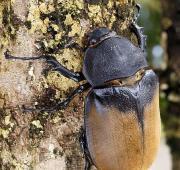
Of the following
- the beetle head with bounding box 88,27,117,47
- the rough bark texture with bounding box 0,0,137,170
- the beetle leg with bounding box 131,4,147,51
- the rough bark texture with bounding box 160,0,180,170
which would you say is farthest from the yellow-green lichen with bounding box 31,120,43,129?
the rough bark texture with bounding box 160,0,180,170

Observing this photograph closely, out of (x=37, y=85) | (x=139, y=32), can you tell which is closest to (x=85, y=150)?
(x=37, y=85)

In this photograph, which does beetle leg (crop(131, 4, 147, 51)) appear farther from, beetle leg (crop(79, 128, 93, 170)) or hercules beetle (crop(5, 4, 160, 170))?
beetle leg (crop(79, 128, 93, 170))

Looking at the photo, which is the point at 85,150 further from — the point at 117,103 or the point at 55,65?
the point at 55,65

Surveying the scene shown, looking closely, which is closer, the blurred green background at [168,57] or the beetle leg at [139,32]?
the beetle leg at [139,32]

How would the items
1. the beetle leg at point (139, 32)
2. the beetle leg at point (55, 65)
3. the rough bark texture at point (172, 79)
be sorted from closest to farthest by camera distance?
the beetle leg at point (55, 65), the beetle leg at point (139, 32), the rough bark texture at point (172, 79)

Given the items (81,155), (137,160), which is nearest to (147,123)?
(137,160)

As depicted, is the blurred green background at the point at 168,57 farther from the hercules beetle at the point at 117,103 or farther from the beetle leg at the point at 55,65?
the beetle leg at the point at 55,65

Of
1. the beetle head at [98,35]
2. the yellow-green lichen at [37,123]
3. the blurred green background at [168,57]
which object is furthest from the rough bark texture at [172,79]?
the yellow-green lichen at [37,123]
